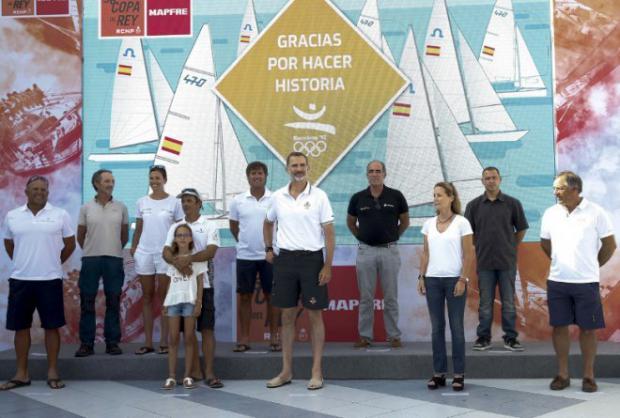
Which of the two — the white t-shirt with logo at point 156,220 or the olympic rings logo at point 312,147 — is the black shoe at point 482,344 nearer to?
the olympic rings logo at point 312,147

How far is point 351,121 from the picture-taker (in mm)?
6359

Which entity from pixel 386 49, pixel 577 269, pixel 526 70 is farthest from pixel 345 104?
pixel 577 269

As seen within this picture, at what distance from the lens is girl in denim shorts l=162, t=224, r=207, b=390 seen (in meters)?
4.95

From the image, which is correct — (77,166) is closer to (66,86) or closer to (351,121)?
(66,86)

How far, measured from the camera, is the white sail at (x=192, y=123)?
6488mm

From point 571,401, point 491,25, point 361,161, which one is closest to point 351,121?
point 361,161

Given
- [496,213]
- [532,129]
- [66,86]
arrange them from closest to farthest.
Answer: [496,213], [532,129], [66,86]

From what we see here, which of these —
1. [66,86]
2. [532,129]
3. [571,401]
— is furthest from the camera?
[66,86]

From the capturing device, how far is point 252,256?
18.4ft

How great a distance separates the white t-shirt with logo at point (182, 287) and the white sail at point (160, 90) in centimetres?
197

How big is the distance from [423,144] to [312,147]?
97 centimetres

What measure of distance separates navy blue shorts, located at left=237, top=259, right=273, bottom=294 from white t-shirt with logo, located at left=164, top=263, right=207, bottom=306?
2.05 ft

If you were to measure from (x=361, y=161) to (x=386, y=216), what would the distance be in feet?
2.67

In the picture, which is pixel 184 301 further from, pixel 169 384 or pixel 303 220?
pixel 303 220
